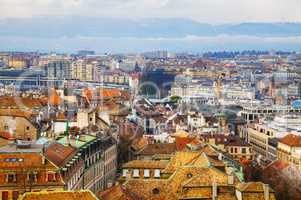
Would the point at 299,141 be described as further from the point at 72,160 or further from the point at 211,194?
the point at 211,194

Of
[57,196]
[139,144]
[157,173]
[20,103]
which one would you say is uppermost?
[57,196]

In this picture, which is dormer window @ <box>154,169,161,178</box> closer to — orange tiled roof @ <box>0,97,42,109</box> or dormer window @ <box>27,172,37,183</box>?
dormer window @ <box>27,172,37,183</box>

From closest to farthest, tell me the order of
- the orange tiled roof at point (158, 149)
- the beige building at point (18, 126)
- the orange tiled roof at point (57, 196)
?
the orange tiled roof at point (57, 196), the orange tiled roof at point (158, 149), the beige building at point (18, 126)

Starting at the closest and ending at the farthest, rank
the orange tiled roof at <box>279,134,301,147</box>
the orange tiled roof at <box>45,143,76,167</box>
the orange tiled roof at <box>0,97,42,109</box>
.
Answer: the orange tiled roof at <box>45,143,76,167</box> → the orange tiled roof at <box>279,134,301,147</box> → the orange tiled roof at <box>0,97,42,109</box>

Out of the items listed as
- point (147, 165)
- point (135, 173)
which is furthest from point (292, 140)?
point (135, 173)

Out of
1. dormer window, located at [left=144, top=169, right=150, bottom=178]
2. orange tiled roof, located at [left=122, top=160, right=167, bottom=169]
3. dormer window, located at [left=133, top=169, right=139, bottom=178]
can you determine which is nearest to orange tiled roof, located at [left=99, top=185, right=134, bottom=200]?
dormer window, located at [left=144, top=169, right=150, bottom=178]

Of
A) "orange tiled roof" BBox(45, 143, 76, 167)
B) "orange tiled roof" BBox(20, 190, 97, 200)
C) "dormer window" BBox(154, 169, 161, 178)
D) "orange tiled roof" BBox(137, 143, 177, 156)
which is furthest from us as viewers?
"orange tiled roof" BBox(137, 143, 177, 156)

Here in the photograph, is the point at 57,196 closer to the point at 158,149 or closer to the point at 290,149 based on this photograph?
the point at 158,149

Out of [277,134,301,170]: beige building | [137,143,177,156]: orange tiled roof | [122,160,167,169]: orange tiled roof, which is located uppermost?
[122,160,167,169]: orange tiled roof

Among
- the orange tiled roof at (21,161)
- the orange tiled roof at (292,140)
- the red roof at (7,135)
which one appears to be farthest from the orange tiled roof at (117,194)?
the orange tiled roof at (292,140)

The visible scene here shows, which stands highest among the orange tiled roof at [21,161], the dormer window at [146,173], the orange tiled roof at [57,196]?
the orange tiled roof at [57,196]

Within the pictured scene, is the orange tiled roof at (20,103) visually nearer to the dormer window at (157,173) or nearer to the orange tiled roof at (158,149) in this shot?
the orange tiled roof at (158,149)
